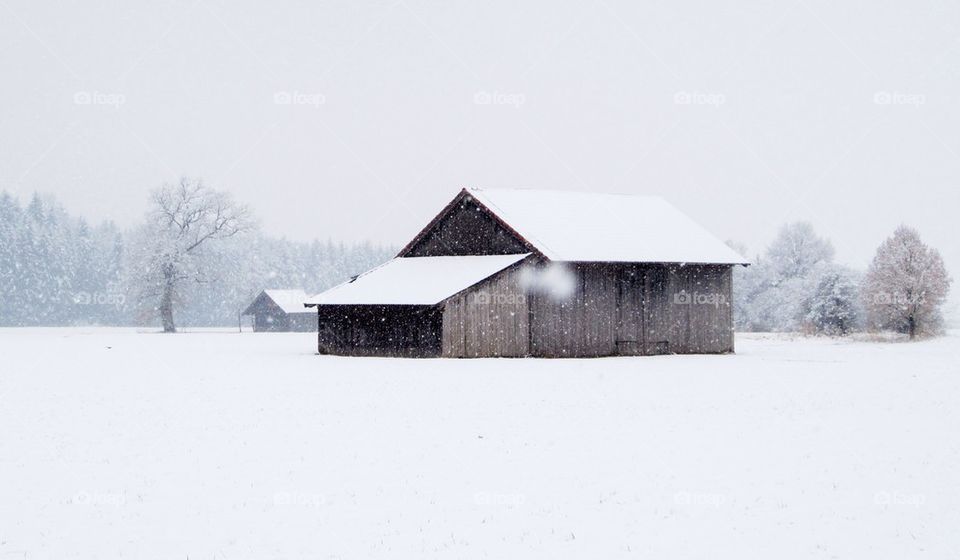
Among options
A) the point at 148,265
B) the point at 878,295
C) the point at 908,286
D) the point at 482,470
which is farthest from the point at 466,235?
the point at 148,265

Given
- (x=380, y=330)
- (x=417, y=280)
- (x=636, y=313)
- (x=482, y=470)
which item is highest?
(x=417, y=280)

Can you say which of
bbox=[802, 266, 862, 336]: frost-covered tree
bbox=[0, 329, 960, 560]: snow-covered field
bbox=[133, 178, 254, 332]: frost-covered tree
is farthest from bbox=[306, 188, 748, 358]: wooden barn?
bbox=[133, 178, 254, 332]: frost-covered tree

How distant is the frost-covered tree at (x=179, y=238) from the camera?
77.2 m

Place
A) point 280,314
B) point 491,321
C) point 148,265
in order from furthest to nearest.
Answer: point 280,314 → point 148,265 → point 491,321

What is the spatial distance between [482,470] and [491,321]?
23944 millimetres

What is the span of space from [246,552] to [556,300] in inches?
1134

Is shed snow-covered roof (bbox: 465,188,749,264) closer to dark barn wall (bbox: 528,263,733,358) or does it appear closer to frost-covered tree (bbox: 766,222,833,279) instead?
dark barn wall (bbox: 528,263,733,358)

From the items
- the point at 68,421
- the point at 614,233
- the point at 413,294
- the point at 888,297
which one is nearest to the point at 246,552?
the point at 68,421

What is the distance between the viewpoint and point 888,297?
59.6 metres

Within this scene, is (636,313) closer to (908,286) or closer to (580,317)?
(580,317)

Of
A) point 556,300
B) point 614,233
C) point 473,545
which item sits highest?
point 614,233

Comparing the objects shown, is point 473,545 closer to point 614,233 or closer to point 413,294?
point 413,294

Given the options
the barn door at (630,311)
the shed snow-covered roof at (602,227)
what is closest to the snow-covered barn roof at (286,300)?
the shed snow-covered roof at (602,227)

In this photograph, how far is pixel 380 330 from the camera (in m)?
39.6
